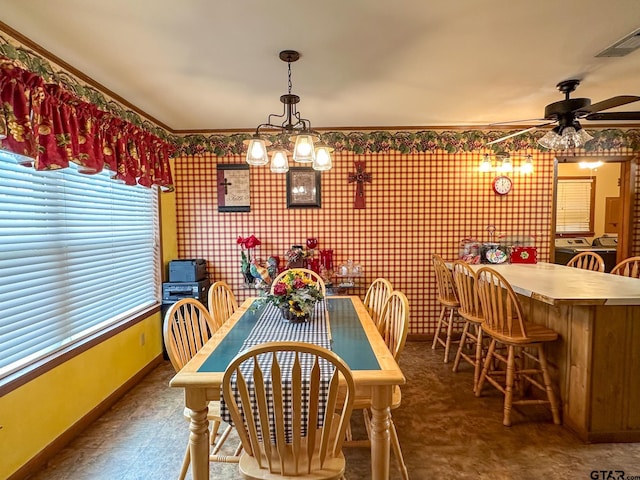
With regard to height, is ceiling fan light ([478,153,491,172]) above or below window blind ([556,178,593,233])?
above

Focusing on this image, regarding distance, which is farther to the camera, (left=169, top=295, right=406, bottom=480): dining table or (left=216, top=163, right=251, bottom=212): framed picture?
(left=216, top=163, right=251, bottom=212): framed picture

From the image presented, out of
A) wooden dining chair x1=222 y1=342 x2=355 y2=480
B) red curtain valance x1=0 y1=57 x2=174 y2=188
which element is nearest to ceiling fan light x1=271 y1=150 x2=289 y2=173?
red curtain valance x1=0 y1=57 x2=174 y2=188

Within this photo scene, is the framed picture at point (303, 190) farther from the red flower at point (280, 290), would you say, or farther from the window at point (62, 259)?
the red flower at point (280, 290)

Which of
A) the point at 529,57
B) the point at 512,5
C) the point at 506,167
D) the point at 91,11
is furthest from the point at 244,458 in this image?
the point at 506,167

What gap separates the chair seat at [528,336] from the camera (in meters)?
2.22

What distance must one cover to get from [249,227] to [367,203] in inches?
51.3

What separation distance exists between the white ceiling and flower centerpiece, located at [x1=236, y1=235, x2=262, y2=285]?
1335mm

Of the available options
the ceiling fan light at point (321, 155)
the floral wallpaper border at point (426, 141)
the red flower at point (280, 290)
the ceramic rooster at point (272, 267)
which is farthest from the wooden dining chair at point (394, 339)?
the floral wallpaper border at point (426, 141)

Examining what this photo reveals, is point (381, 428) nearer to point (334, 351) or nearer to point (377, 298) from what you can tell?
point (334, 351)

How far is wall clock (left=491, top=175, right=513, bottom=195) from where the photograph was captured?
3.73 meters

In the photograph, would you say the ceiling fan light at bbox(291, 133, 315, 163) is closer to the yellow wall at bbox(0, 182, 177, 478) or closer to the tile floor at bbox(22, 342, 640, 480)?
the tile floor at bbox(22, 342, 640, 480)

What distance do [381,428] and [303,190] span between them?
8.83 feet

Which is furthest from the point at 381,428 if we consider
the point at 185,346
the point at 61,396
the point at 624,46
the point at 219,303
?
the point at 624,46

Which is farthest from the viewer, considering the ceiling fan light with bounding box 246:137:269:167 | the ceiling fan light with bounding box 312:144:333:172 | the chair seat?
the chair seat
